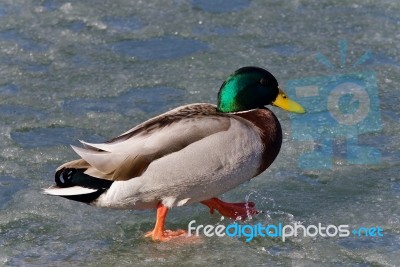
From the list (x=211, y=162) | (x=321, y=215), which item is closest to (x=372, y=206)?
(x=321, y=215)

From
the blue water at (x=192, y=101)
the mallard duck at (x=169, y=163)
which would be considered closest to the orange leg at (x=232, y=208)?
the blue water at (x=192, y=101)

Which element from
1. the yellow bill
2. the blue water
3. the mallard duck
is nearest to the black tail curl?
the mallard duck

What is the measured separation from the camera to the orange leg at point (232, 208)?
17.2ft

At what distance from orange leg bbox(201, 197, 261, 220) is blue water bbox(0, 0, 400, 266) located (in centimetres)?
6

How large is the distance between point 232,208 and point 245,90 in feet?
2.20

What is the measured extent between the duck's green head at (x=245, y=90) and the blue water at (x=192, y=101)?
54 cm

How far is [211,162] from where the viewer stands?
16.2 feet

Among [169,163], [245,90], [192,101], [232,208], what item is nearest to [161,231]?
[169,163]

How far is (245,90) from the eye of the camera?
17.4ft

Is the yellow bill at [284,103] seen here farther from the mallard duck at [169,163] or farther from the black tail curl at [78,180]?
the black tail curl at [78,180]

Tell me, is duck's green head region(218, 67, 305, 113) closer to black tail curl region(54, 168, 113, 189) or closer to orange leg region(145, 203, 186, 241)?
orange leg region(145, 203, 186, 241)

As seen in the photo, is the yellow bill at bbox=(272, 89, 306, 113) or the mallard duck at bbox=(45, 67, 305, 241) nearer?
the mallard duck at bbox=(45, 67, 305, 241)

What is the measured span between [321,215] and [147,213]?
1.00 m

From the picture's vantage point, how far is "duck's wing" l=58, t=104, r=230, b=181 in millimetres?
4945
